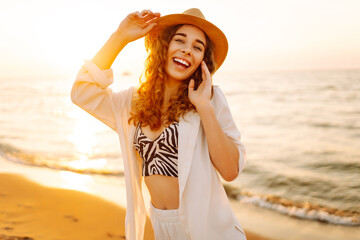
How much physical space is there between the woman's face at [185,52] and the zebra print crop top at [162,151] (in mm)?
408

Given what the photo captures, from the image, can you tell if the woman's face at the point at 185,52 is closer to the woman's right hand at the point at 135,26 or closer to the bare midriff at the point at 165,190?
the woman's right hand at the point at 135,26

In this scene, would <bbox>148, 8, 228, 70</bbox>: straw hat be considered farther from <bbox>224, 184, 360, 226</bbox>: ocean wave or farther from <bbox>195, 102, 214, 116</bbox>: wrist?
<bbox>224, 184, 360, 226</bbox>: ocean wave

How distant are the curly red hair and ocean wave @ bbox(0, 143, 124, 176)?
4.96 m

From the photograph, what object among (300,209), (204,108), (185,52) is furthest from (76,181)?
(204,108)

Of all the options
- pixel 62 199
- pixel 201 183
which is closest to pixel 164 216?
pixel 201 183

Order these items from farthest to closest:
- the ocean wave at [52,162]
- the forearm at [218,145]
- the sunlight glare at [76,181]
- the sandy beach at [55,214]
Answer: the ocean wave at [52,162] → the sunlight glare at [76,181] → the sandy beach at [55,214] → the forearm at [218,145]

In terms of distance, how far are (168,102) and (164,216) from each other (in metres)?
0.85

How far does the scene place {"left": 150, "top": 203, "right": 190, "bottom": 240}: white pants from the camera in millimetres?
2226

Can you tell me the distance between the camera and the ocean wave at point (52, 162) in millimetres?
7328

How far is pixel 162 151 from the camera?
223 centimetres

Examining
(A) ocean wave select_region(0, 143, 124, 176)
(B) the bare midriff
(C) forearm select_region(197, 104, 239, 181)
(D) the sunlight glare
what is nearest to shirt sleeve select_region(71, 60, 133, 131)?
(B) the bare midriff

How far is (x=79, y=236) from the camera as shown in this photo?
4039mm

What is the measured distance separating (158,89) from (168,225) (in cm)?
101

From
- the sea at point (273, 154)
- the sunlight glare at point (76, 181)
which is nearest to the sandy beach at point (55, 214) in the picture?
the sunlight glare at point (76, 181)
